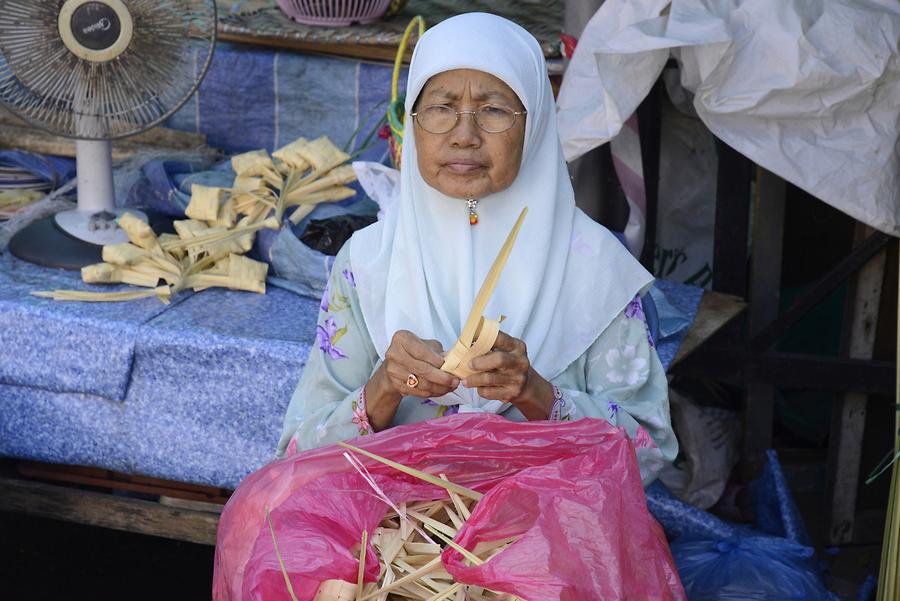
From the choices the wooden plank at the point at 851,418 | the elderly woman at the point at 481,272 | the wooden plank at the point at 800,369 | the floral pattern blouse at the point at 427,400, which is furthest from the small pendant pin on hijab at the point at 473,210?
the wooden plank at the point at 851,418

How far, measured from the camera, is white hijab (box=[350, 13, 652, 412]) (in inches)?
76.1

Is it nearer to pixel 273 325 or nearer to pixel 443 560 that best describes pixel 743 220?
pixel 273 325

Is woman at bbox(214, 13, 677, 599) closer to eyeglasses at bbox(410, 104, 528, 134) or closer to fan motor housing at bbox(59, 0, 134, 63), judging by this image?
eyeglasses at bbox(410, 104, 528, 134)

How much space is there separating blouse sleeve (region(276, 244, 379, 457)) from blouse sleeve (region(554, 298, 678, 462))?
0.36 meters

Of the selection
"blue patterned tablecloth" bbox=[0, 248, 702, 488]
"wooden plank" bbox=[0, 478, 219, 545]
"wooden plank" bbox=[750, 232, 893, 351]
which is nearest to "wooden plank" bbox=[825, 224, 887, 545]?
"wooden plank" bbox=[750, 232, 893, 351]

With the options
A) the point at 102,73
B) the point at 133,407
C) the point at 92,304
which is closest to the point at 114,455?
the point at 133,407

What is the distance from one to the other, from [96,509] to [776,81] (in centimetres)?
195

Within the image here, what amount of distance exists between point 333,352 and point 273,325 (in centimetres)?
83

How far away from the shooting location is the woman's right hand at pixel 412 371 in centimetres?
169

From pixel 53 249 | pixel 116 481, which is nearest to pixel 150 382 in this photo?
pixel 116 481

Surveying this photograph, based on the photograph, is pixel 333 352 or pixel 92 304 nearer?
pixel 333 352

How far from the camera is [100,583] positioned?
3.29 metres

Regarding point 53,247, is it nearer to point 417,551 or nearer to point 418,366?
point 418,366

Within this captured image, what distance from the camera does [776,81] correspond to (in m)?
2.71
